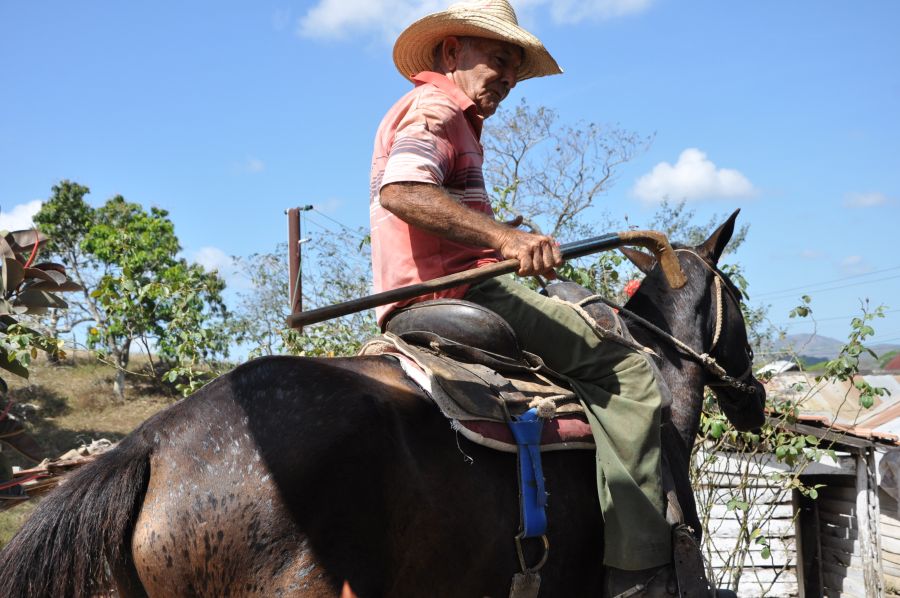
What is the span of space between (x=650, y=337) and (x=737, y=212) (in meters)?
0.82

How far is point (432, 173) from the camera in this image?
3094 millimetres

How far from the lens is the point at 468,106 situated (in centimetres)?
350

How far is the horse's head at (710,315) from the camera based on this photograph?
13.8 feet

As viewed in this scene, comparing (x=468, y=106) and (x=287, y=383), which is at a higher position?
(x=468, y=106)

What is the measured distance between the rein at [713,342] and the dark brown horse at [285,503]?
1.50 metres

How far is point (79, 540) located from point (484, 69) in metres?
2.50

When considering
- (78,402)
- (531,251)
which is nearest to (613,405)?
(531,251)

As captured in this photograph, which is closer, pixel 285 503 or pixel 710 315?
pixel 285 503

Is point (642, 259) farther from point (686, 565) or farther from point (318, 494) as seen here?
point (318, 494)

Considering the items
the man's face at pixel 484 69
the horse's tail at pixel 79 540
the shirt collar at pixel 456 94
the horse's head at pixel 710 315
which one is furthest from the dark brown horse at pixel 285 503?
the horse's head at pixel 710 315

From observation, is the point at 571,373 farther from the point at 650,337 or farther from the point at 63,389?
the point at 63,389

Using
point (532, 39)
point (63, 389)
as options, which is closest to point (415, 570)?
point (532, 39)

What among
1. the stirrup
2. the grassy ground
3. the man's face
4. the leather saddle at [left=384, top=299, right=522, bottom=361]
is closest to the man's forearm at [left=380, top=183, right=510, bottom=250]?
the leather saddle at [left=384, top=299, right=522, bottom=361]

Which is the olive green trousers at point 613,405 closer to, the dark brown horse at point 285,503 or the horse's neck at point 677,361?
the dark brown horse at point 285,503
